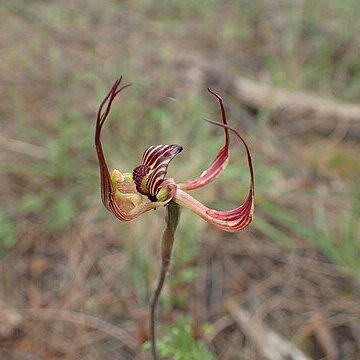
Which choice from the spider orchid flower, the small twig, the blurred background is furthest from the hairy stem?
the small twig

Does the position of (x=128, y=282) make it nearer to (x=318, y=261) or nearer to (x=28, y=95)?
(x=318, y=261)

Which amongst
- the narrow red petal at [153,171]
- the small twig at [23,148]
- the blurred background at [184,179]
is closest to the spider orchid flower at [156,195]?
the narrow red petal at [153,171]

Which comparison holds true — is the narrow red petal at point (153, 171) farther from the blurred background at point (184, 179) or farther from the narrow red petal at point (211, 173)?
the blurred background at point (184, 179)

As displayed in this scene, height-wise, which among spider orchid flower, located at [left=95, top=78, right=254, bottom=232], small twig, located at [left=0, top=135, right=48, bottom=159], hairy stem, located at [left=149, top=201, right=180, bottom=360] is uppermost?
spider orchid flower, located at [left=95, top=78, right=254, bottom=232]

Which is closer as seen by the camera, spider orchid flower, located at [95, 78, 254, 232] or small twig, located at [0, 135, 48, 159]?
spider orchid flower, located at [95, 78, 254, 232]

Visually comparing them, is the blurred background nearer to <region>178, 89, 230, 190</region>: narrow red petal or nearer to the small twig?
the small twig

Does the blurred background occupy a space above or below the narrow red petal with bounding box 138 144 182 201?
below

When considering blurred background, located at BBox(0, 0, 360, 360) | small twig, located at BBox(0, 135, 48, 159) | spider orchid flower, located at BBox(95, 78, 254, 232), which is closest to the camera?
spider orchid flower, located at BBox(95, 78, 254, 232)

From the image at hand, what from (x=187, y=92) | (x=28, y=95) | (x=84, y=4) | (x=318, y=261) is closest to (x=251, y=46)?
(x=187, y=92)
